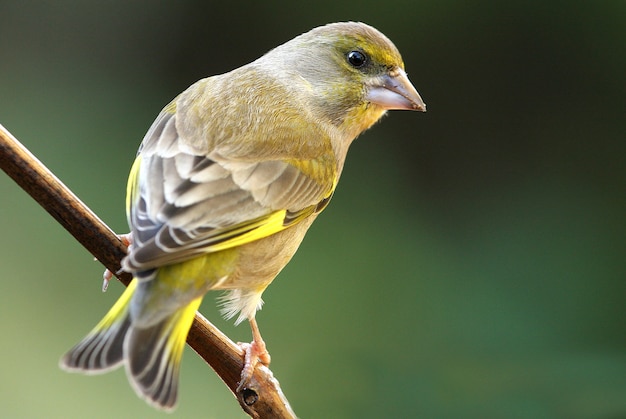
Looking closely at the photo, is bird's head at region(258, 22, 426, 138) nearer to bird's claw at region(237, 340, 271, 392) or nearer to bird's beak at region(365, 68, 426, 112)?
bird's beak at region(365, 68, 426, 112)

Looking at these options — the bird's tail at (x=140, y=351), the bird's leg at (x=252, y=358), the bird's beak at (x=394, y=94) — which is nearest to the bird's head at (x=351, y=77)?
the bird's beak at (x=394, y=94)

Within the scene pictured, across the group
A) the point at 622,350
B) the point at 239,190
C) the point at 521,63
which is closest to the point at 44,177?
the point at 239,190

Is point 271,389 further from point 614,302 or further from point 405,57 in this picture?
point 405,57

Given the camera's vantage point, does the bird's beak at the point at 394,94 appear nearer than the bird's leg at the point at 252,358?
No

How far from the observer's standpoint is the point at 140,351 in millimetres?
2400

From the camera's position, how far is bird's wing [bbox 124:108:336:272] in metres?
2.50

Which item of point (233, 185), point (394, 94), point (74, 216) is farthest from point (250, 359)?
point (394, 94)

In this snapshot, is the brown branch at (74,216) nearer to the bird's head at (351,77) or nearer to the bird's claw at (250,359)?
the bird's claw at (250,359)

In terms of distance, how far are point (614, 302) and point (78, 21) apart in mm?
3035

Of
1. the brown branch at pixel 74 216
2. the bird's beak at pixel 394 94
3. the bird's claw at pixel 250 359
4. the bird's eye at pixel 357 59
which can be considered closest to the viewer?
the brown branch at pixel 74 216

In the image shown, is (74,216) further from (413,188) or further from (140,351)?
(413,188)

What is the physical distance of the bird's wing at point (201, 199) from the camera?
2498 millimetres

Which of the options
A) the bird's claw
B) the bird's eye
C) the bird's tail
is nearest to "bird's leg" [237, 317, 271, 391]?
the bird's claw

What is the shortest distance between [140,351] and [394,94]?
137cm
